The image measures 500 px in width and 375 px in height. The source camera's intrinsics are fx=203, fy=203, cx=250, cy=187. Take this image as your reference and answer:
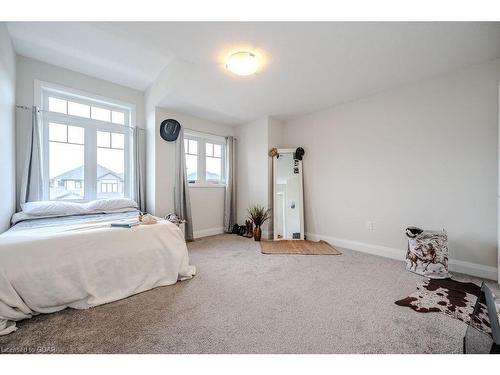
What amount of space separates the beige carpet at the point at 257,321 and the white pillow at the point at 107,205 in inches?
59.4

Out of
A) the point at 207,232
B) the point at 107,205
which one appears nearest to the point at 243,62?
the point at 107,205

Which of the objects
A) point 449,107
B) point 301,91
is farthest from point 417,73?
point 301,91

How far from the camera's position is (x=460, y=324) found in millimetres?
1413

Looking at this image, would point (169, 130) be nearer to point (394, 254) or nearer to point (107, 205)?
point (107, 205)

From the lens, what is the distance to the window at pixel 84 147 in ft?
9.29

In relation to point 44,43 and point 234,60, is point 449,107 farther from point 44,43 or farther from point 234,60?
point 44,43

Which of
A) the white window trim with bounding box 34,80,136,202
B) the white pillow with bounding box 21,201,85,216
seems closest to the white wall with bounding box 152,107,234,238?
the white window trim with bounding box 34,80,136,202

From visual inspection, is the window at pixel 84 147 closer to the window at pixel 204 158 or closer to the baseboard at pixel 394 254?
the window at pixel 204 158

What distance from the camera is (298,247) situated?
321cm

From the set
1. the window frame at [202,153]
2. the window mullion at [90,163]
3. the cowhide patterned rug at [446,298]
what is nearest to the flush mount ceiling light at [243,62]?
the window frame at [202,153]

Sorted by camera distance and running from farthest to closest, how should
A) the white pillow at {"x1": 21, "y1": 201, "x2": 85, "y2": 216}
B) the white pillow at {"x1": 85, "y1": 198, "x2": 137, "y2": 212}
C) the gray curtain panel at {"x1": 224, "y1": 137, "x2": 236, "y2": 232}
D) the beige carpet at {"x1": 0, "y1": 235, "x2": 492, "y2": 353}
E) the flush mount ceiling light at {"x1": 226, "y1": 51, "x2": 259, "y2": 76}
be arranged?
the gray curtain panel at {"x1": 224, "y1": 137, "x2": 236, "y2": 232}
the white pillow at {"x1": 85, "y1": 198, "x2": 137, "y2": 212}
the white pillow at {"x1": 21, "y1": 201, "x2": 85, "y2": 216}
the flush mount ceiling light at {"x1": 226, "y1": 51, "x2": 259, "y2": 76}
the beige carpet at {"x1": 0, "y1": 235, "x2": 492, "y2": 353}

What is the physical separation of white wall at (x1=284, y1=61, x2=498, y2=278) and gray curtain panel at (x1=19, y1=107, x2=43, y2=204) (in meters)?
3.92

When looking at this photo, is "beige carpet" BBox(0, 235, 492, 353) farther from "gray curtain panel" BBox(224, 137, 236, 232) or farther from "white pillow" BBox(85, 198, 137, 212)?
"gray curtain panel" BBox(224, 137, 236, 232)

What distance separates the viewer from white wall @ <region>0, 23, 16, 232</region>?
1938 mm
